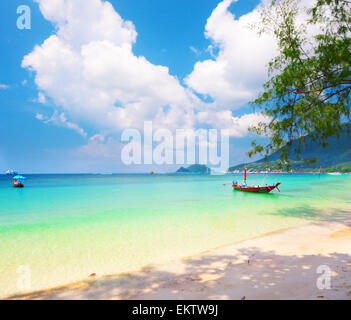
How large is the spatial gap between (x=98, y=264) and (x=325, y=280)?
6.28 metres

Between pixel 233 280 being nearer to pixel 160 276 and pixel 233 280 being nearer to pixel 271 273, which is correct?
pixel 271 273

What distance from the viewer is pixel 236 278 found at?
17.1 ft

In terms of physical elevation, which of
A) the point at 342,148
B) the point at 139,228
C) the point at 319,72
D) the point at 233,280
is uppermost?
the point at 342,148

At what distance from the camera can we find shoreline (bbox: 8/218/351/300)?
441 centimetres

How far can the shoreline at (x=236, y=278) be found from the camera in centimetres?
441

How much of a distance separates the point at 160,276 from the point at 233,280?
1857 millimetres
